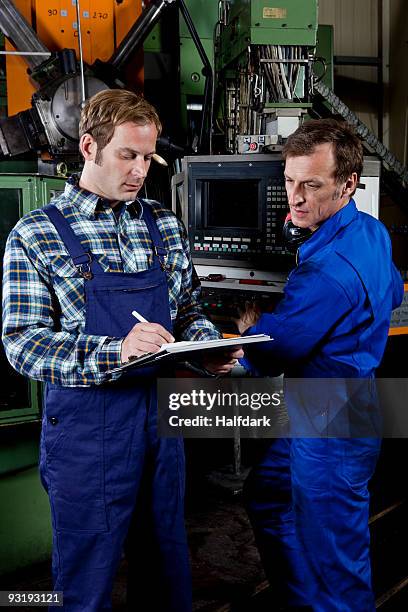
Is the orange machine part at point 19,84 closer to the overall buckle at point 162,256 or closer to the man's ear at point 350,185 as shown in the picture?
the overall buckle at point 162,256

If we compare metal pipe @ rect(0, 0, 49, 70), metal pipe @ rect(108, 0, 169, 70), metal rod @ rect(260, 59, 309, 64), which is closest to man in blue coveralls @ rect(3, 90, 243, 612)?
metal rod @ rect(260, 59, 309, 64)

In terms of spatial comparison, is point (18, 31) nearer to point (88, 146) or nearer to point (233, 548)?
point (88, 146)

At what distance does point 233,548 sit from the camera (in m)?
2.75

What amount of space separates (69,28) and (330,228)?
196cm

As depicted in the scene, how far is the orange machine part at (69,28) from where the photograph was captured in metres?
2.98

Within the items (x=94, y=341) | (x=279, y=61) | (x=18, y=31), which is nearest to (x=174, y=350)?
(x=94, y=341)

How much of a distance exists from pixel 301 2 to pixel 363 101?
10.8 feet

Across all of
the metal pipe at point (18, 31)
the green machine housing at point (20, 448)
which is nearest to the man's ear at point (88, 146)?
the green machine housing at point (20, 448)

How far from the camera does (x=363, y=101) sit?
5.74 metres

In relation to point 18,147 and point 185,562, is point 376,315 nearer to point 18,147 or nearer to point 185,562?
point 185,562

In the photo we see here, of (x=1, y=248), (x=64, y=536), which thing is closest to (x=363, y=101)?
(x=1, y=248)

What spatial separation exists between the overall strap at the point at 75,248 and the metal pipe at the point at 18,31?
153 centimetres

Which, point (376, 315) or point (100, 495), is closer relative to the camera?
point (100, 495)

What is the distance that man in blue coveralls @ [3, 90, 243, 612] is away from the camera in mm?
1472
